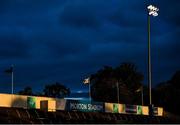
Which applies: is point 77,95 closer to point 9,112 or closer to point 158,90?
point 158,90

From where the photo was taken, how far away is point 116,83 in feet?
325

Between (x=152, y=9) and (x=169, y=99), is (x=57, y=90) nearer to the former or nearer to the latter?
(x=169, y=99)

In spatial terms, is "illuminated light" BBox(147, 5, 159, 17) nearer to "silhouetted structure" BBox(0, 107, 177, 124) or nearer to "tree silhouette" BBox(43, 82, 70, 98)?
"silhouetted structure" BBox(0, 107, 177, 124)

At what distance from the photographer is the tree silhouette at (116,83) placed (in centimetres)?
9785

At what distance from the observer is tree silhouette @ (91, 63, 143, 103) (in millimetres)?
97850

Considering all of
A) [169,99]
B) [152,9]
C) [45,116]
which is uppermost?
[152,9]

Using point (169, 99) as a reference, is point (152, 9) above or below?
above

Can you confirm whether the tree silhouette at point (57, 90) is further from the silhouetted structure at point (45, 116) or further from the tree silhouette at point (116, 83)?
the silhouetted structure at point (45, 116)

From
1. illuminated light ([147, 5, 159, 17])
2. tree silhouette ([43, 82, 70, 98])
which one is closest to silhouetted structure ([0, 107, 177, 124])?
illuminated light ([147, 5, 159, 17])

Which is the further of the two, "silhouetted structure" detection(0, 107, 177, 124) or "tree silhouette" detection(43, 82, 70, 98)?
"tree silhouette" detection(43, 82, 70, 98)

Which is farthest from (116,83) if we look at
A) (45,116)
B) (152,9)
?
(152,9)

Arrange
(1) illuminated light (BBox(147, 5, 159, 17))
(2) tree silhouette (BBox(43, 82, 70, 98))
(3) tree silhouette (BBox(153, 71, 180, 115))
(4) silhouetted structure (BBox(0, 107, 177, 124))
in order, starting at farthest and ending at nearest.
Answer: (2) tree silhouette (BBox(43, 82, 70, 98)) < (3) tree silhouette (BBox(153, 71, 180, 115)) < (1) illuminated light (BBox(147, 5, 159, 17)) < (4) silhouetted structure (BBox(0, 107, 177, 124))

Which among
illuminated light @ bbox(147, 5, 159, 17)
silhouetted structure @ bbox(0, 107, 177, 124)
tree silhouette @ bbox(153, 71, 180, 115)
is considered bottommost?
silhouetted structure @ bbox(0, 107, 177, 124)

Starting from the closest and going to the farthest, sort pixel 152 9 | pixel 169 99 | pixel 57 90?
1. pixel 152 9
2. pixel 169 99
3. pixel 57 90
